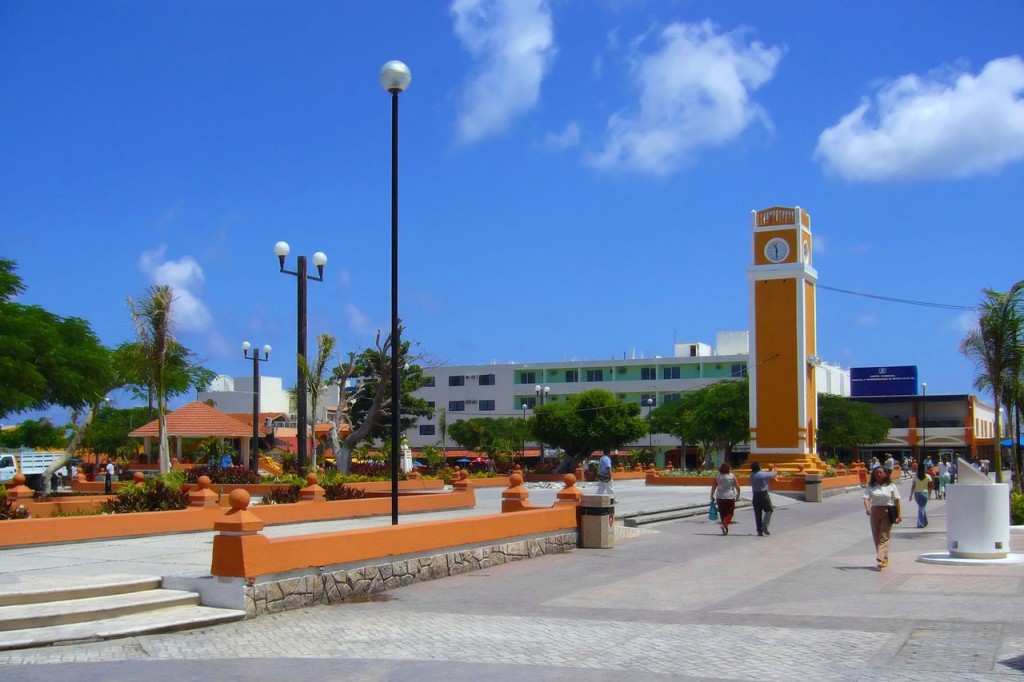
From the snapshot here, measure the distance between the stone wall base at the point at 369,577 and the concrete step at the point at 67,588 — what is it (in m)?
1.24

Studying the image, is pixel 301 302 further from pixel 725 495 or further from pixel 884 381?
pixel 884 381

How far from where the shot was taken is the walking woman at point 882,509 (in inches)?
603

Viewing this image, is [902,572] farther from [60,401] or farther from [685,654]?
[60,401]

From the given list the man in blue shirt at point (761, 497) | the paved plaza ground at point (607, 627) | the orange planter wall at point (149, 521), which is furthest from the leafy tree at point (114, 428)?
the paved plaza ground at point (607, 627)

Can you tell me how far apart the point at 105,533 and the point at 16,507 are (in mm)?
1966

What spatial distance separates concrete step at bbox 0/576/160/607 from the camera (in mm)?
10406

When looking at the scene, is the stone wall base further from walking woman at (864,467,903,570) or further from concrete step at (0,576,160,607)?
walking woman at (864,467,903,570)

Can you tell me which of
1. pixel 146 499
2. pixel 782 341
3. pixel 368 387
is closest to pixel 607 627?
pixel 146 499

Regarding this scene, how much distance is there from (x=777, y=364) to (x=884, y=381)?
55399 mm

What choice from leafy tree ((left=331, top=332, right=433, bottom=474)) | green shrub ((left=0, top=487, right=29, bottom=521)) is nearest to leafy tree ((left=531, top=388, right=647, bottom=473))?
leafy tree ((left=331, top=332, right=433, bottom=474))

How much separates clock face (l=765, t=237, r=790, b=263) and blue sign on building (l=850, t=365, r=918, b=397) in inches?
2145

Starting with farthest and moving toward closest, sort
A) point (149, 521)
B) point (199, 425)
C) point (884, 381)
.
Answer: point (884, 381) < point (199, 425) < point (149, 521)

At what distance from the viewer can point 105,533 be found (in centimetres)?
1777

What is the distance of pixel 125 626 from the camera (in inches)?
398
